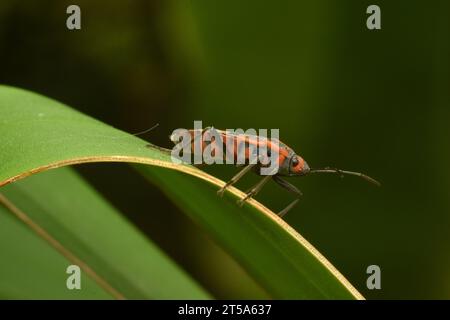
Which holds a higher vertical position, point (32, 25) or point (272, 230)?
point (32, 25)

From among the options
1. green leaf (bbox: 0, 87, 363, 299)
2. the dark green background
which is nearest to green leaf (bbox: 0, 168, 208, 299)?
green leaf (bbox: 0, 87, 363, 299)

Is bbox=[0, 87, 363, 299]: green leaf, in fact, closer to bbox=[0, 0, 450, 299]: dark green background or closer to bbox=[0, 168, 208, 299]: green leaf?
bbox=[0, 168, 208, 299]: green leaf

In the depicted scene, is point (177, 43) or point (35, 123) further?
point (177, 43)

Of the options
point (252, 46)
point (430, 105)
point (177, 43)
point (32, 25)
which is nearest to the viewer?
point (430, 105)

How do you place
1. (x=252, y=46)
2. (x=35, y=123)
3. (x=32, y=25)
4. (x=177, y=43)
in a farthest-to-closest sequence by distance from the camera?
(x=32, y=25) → (x=177, y=43) → (x=252, y=46) → (x=35, y=123)

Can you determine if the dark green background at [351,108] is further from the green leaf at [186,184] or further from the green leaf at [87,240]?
the green leaf at [186,184]

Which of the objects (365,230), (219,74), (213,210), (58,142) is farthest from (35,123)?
(365,230)

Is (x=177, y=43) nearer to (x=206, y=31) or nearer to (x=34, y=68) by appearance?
(x=206, y=31)

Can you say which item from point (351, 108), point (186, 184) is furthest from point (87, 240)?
point (351, 108)

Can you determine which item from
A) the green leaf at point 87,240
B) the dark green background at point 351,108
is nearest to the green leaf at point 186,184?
the green leaf at point 87,240
